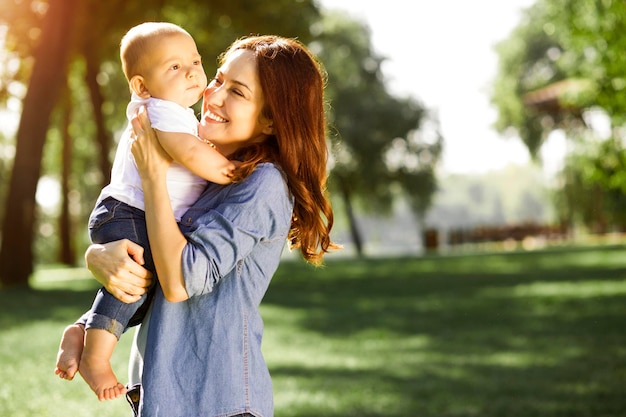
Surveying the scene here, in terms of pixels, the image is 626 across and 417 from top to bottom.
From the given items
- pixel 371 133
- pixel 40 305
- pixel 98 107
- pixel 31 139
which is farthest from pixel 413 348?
pixel 371 133

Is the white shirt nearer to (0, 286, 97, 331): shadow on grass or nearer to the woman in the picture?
the woman

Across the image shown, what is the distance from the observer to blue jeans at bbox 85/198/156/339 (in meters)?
2.60

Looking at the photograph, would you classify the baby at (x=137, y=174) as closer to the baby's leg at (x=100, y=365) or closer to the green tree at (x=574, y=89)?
the baby's leg at (x=100, y=365)

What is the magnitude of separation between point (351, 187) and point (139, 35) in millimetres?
45764

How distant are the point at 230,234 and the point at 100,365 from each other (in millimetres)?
581

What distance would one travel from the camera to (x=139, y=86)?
2.72 metres

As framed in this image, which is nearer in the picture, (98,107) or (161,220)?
(161,220)

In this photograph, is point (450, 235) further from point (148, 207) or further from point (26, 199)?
point (148, 207)

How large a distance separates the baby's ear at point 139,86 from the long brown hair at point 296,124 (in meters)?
0.33

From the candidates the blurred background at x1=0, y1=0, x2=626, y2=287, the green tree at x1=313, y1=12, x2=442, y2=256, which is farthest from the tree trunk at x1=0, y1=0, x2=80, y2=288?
the green tree at x1=313, y1=12, x2=442, y2=256

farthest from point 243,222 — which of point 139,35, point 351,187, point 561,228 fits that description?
point 561,228

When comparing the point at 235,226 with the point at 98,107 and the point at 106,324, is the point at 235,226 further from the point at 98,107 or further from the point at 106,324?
the point at 98,107

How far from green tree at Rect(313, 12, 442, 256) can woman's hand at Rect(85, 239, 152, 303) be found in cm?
4228

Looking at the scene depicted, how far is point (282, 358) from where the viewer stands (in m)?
10.1
